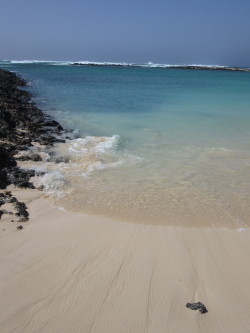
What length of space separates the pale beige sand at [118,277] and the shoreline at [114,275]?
1 cm

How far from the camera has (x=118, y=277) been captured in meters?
3.93

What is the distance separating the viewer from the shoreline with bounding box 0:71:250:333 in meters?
3.32

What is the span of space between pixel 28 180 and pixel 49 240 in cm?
226

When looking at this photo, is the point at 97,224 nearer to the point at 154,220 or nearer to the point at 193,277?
the point at 154,220

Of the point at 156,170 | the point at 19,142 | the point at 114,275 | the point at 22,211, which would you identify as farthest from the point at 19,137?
the point at 114,275

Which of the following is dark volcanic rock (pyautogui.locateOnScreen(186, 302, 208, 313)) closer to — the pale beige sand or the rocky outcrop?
the pale beige sand

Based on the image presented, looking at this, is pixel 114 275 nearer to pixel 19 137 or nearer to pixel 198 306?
pixel 198 306

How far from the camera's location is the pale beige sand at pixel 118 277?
331cm

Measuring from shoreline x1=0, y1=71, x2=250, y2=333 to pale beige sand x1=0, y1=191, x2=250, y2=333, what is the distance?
0.03 ft

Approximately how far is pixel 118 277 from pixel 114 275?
0.20 feet

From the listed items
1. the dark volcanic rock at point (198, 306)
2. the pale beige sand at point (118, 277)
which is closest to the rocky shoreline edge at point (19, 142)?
the pale beige sand at point (118, 277)

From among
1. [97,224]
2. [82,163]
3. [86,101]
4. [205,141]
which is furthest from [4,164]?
[86,101]

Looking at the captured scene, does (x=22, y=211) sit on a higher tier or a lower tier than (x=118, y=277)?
higher

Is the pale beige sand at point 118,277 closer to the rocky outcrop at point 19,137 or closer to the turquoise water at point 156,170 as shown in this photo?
the turquoise water at point 156,170
